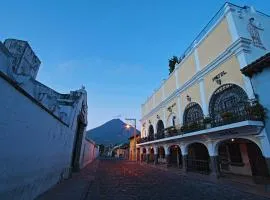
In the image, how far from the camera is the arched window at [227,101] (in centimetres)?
991

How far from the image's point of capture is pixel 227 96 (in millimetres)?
11281

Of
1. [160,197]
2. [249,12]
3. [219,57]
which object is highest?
[249,12]

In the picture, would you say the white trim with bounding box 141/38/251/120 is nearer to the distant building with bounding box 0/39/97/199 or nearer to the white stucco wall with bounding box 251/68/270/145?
the white stucco wall with bounding box 251/68/270/145

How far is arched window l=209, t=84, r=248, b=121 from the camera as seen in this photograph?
9914 mm

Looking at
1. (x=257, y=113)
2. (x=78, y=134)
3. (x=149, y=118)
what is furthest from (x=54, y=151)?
(x=149, y=118)

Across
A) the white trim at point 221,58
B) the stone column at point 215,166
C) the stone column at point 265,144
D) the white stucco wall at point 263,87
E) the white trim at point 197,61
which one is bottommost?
the stone column at point 215,166

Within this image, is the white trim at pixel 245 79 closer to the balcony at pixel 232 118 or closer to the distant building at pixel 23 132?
the balcony at pixel 232 118

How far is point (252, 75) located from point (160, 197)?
8.60m

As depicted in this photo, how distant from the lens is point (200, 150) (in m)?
16.0

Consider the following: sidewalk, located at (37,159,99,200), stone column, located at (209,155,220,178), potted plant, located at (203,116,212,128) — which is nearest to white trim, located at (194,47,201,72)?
potted plant, located at (203,116,212,128)

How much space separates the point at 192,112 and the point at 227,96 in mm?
4586

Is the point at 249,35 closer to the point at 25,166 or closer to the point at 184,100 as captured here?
the point at 184,100

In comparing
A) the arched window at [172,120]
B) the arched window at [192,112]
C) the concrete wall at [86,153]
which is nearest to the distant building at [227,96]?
the arched window at [192,112]

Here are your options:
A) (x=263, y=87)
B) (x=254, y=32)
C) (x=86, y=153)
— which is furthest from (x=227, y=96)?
(x=86, y=153)
